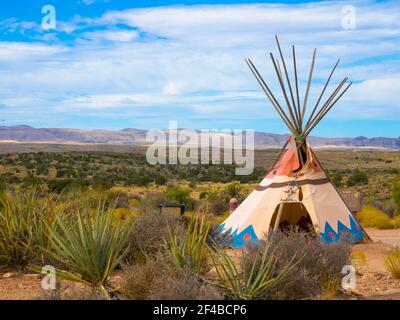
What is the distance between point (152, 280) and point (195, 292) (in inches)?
39.2

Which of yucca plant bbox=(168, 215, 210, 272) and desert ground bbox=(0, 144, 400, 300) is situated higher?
yucca plant bbox=(168, 215, 210, 272)

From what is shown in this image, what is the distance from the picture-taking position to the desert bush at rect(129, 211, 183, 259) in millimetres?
9375

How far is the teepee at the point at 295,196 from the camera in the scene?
42.4ft

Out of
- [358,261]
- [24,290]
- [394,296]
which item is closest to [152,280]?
[24,290]

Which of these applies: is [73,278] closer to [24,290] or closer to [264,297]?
[24,290]

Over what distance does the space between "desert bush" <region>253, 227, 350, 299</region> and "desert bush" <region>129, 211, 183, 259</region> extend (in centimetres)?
185

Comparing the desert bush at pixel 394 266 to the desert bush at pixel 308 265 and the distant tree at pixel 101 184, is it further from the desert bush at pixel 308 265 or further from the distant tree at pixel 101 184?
the distant tree at pixel 101 184

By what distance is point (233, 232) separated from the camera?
13.2 m

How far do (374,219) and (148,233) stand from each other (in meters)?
12.5

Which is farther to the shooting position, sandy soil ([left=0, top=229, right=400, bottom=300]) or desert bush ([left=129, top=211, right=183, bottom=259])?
desert bush ([left=129, top=211, right=183, bottom=259])

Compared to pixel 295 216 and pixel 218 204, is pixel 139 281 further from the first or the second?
pixel 218 204

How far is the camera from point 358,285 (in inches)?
362

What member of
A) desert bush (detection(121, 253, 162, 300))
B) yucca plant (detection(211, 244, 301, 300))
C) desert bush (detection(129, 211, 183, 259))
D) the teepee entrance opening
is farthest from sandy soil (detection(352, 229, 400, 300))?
desert bush (detection(129, 211, 183, 259))

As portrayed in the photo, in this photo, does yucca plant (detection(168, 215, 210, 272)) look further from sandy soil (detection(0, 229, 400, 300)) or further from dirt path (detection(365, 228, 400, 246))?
dirt path (detection(365, 228, 400, 246))
